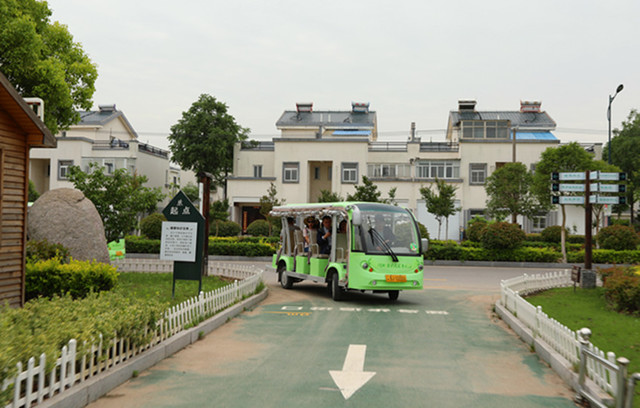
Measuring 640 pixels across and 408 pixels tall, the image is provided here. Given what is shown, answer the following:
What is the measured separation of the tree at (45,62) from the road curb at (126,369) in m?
14.1

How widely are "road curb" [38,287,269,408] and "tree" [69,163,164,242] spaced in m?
9.94

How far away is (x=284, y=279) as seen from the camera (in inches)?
748

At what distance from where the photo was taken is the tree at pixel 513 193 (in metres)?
39.8

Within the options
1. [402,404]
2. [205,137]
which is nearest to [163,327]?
[402,404]

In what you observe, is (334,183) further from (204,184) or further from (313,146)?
(204,184)

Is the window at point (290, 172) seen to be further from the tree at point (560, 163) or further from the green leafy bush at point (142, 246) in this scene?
the tree at point (560, 163)

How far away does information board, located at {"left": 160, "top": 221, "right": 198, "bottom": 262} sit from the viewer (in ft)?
42.8

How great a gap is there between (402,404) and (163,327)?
13.9ft

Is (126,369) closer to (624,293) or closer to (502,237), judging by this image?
(624,293)

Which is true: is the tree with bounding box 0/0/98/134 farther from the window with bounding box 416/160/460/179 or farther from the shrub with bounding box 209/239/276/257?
the window with bounding box 416/160/460/179

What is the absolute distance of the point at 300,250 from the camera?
60.2ft

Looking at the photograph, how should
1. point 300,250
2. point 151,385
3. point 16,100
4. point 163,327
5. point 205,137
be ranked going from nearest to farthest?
point 151,385 < point 163,327 < point 16,100 < point 300,250 < point 205,137

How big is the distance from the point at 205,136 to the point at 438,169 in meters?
21.0

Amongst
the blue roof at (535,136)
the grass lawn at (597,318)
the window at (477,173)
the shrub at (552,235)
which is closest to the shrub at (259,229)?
the window at (477,173)
